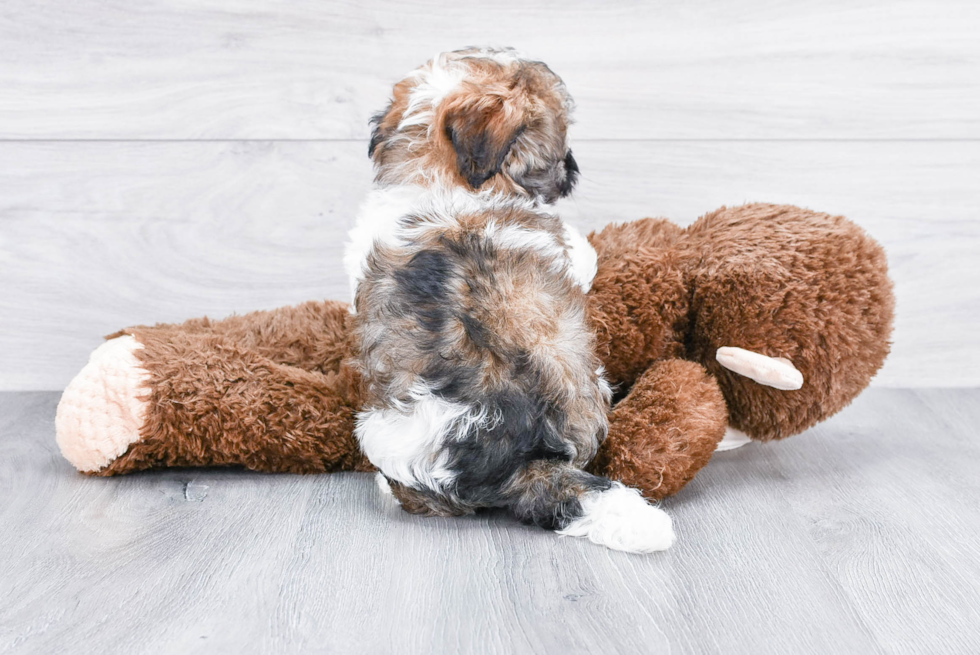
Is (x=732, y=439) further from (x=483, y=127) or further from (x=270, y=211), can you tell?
(x=270, y=211)

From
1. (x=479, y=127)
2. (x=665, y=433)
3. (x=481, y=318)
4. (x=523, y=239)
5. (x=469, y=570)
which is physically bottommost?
(x=469, y=570)

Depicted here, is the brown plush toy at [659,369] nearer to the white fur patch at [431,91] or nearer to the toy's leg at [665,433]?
the toy's leg at [665,433]

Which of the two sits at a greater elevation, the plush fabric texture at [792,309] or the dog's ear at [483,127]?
the dog's ear at [483,127]

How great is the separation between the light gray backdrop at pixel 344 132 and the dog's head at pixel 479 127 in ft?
1.92

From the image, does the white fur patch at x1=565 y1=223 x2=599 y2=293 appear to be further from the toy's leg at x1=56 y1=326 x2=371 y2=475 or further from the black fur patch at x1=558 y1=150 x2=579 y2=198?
the toy's leg at x1=56 y1=326 x2=371 y2=475

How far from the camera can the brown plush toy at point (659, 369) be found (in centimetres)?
166

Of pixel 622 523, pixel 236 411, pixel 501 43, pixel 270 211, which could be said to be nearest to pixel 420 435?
pixel 622 523

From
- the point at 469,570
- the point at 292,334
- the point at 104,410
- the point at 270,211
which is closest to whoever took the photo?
the point at 469,570

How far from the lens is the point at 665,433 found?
1621 mm

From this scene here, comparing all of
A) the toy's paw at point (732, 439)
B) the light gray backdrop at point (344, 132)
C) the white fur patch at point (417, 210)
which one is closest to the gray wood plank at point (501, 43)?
the light gray backdrop at point (344, 132)

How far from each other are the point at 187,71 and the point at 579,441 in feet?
5.00

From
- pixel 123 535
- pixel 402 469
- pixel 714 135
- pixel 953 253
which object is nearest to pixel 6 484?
pixel 123 535

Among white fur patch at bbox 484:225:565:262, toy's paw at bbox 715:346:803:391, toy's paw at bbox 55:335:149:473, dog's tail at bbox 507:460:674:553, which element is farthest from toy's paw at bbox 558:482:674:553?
toy's paw at bbox 55:335:149:473

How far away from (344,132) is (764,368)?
1.31m
